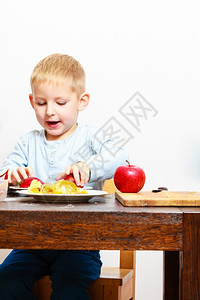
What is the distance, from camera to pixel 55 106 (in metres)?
1.57

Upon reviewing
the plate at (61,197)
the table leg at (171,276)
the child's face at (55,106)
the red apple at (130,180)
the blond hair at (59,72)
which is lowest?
the table leg at (171,276)

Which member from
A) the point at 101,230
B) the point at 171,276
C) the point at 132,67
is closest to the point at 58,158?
the point at 171,276

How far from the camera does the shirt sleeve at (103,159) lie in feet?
4.70

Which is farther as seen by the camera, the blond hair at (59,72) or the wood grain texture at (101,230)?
the blond hair at (59,72)

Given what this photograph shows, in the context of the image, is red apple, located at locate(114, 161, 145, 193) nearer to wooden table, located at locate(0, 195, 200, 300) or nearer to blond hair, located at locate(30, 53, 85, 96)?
wooden table, located at locate(0, 195, 200, 300)

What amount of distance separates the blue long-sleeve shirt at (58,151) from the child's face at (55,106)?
54 millimetres

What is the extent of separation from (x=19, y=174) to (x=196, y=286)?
2.28ft

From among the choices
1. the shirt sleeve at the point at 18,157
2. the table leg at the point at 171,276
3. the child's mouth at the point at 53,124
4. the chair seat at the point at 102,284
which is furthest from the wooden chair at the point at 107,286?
the child's mouth at the point at 53,124

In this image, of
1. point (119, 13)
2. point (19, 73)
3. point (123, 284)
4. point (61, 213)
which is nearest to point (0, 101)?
point (19, 73)

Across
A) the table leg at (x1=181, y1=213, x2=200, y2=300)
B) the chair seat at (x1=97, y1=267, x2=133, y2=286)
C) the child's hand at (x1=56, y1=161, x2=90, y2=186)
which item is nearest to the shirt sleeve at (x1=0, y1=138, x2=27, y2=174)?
the child's hand at (x1=56, y1=161, x2=90, y2=186)

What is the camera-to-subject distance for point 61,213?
2.74 feet

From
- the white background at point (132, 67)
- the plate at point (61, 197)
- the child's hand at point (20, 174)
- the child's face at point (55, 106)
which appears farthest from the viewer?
the white background at point (132, 67)

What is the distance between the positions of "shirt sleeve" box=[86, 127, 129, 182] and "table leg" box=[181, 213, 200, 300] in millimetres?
579

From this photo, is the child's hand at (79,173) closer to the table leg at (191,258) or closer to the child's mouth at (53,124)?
the child's mouth at (53,124)
